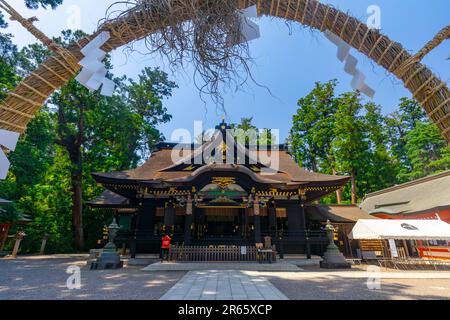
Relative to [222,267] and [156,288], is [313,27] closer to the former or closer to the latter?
[156,288]

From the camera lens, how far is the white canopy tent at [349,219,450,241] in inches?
446

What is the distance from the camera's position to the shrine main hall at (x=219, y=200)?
12375 mm

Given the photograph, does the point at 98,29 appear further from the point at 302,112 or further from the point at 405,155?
the point at 405,155

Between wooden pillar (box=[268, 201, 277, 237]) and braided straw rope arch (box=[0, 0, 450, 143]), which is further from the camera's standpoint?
wooden pillar (box=[268, 201, 277, 237])

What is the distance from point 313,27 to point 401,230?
42.7 feet

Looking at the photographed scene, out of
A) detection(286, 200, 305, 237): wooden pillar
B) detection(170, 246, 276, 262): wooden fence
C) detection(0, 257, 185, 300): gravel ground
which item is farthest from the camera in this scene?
detection(286, 200, 305, 237): wooden pillar

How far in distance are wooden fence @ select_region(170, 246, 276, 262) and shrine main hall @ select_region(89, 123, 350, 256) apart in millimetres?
856

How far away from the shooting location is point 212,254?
36.2 ft

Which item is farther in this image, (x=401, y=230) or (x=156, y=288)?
(x=401, y=230)

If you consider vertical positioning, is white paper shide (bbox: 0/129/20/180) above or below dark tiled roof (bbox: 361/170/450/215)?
below

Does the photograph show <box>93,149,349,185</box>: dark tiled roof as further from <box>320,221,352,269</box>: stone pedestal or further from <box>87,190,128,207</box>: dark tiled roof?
<box>320,221,352,269</box>: stone pedestal

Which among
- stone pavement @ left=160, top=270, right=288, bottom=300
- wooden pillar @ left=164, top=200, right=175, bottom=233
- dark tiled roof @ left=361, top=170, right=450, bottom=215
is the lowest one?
stone pavement @ left=160, top=270, right=288, bottom=300

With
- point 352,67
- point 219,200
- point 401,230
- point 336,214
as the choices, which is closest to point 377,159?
point 336,214

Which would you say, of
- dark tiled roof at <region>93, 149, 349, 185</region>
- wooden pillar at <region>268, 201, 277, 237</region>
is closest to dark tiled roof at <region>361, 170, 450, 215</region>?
dark tiled roof at <region>93, 149, 349, 185</region>
